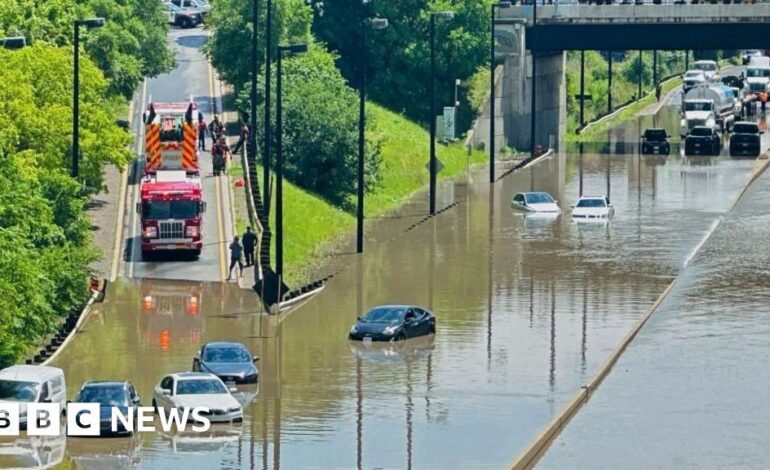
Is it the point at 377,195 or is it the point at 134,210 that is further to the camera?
the point at 377,195

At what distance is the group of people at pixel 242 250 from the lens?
244 ft

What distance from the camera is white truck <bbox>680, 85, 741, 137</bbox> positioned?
140750mm

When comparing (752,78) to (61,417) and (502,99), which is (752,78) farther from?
(61,417)

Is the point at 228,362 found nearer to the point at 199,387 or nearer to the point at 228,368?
the point at 228,368

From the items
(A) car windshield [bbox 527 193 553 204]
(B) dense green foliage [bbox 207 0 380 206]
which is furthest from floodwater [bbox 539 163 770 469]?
(B) dense green foliage [bbox 207 0 380 206]

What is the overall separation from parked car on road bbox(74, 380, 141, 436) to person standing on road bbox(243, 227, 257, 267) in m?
23.9

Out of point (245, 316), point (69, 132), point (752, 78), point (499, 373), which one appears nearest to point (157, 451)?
point (499, 373)

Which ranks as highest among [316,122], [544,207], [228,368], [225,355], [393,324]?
[316,122]

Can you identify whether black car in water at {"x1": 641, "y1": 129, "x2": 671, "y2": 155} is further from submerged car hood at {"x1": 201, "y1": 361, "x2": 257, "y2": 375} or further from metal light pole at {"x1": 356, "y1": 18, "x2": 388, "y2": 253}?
submerged car hood at {"x1": 201, "y1": 361, "x2": 257, "y2": 375}

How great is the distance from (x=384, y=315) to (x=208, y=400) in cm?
1400

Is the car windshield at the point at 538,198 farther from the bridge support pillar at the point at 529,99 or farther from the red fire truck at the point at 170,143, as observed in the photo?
the bridge support pillar at the point at 529,99

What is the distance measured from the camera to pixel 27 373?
51594 mm

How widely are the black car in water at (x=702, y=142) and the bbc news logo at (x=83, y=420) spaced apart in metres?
82.2

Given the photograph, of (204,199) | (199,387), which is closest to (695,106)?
(204,199)
